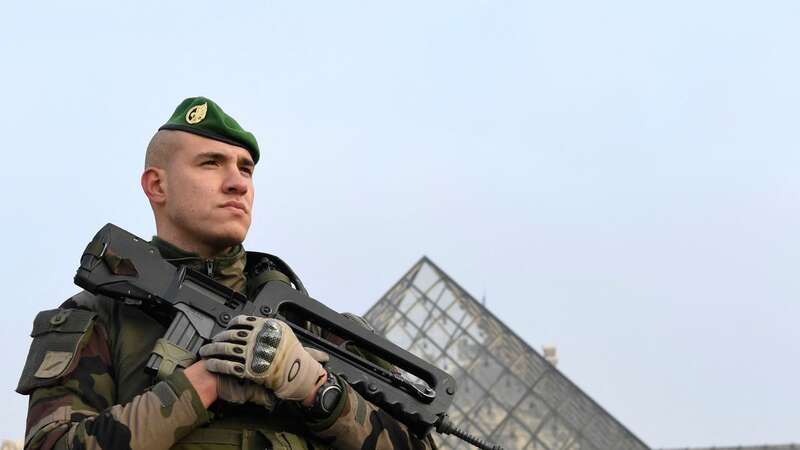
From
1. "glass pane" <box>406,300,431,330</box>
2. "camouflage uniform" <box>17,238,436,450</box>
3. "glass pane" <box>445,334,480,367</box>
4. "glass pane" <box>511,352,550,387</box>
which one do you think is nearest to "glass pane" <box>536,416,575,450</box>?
"glass pane" <box>511,352,550,387</box>

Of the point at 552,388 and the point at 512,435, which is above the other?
the point at 552,388

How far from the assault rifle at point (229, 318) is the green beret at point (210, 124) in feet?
1.35

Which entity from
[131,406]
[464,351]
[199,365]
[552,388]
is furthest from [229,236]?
[464,351]

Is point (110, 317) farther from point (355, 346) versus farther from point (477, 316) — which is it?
point (477, 316)

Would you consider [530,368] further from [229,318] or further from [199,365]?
[199,365]

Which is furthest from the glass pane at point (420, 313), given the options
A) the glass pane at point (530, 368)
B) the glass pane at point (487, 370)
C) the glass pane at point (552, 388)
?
the glass pane at point (552, 388)

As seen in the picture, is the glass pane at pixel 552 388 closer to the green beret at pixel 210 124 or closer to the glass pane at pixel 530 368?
Result: the glass pane at pixel 530 368

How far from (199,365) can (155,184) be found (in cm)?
69

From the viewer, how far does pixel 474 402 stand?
93.8ft

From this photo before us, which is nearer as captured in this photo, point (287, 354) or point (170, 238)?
point (287, 354)

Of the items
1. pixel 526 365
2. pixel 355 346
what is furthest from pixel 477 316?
pixel 355 346

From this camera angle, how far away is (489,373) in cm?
2928

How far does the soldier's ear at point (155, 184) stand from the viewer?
12.0 feet

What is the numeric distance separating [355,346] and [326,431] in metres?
0.38
